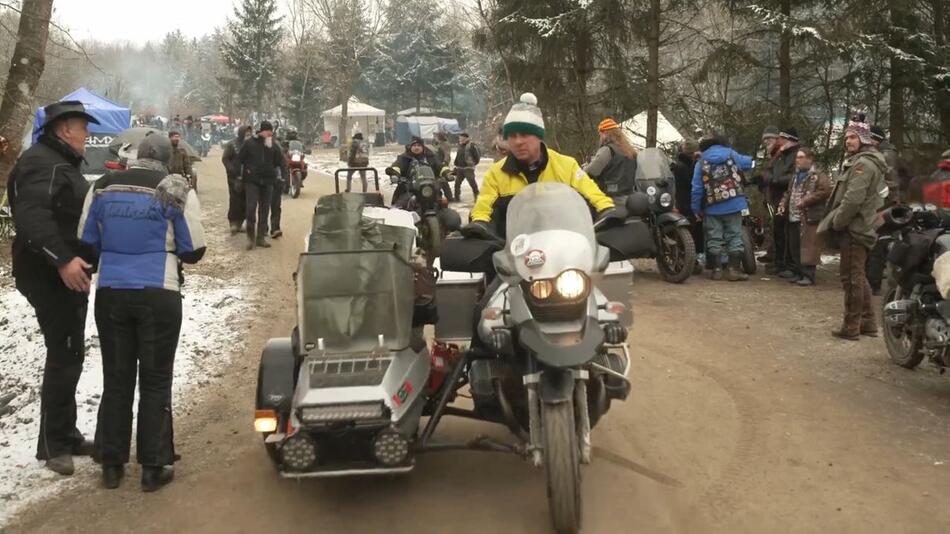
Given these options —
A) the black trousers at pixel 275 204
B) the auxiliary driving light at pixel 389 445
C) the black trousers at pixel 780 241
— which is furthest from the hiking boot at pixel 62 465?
the black trousers at pixel 275 204

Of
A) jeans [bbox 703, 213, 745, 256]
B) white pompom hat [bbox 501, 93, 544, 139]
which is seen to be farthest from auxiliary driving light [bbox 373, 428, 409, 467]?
jeans [bbox 703, 213, 745, 256]

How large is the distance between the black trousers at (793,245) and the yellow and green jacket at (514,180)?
643 cm

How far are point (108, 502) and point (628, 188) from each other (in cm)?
736

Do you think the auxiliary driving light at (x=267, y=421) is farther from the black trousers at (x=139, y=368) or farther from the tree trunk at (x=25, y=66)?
the tree trunk at (x=25, y=66)

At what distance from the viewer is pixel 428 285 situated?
4980mm

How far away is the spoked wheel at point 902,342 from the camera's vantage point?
6.65m

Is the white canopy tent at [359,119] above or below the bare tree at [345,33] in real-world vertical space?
below

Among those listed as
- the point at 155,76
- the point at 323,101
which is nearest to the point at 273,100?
the point at 323,101

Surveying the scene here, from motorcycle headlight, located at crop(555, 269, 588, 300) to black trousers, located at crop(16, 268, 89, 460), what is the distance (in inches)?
116

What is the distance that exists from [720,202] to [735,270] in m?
0.93

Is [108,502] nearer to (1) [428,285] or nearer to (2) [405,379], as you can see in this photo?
(2) [405,379]

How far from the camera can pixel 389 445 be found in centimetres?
415

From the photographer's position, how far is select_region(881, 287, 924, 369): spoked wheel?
665cm

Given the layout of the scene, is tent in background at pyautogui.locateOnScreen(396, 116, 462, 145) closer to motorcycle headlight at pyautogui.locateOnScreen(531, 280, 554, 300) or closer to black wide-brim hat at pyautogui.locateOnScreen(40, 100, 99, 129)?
black wide-brim hat at pyautogui.locateOnScreen(40, 100, 99, 129)
